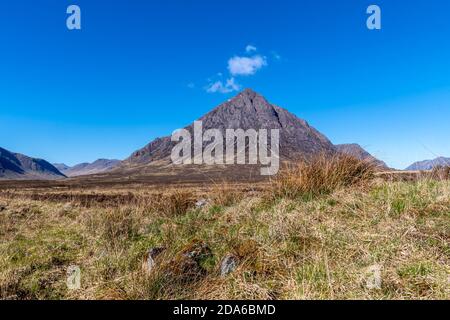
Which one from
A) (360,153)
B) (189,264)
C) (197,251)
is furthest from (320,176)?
(189,264)

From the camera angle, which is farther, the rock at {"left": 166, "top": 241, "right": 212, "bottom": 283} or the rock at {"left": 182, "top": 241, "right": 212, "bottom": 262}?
the rock at {"left": 182, "top": 241, "right": 212, "bottom": 262}

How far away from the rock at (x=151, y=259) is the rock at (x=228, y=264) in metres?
0.82

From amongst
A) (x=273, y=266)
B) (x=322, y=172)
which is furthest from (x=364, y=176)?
(x=273, y=266)

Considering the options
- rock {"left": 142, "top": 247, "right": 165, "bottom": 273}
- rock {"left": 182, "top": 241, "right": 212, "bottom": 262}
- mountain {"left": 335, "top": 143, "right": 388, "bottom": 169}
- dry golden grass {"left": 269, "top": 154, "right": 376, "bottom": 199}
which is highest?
mountain {"left": 335, "top": 143, "right": 388, "bottom": 169}

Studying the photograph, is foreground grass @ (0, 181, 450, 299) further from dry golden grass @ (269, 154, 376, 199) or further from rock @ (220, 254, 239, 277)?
dry golden grass @ (269, 154, 376, 199)

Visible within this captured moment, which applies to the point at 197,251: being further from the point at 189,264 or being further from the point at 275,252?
the point at 275,252

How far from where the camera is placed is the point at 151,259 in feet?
14.7

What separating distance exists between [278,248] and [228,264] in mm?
751

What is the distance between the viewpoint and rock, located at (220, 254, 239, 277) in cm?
407

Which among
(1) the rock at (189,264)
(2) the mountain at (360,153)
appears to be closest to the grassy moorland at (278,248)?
(1) the rock at (189,264)

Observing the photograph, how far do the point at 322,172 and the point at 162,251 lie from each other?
383 centimetres

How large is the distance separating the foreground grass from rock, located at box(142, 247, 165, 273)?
95 millimetres

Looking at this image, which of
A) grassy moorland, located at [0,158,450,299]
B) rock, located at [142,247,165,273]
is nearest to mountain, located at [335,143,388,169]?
grassy moorland, located at [0,158,450,299]
